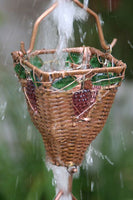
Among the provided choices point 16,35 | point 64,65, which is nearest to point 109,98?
point 64,65

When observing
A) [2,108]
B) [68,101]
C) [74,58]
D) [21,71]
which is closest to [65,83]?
[68,101]

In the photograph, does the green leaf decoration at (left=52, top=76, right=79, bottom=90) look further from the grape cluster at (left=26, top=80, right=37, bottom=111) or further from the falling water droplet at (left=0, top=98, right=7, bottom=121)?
the falling water droplet at (left=0, top=98, right=7, bottom=121)

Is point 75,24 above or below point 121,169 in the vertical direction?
above

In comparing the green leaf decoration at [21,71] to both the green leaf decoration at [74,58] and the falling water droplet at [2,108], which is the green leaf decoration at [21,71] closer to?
the green leaf decoration at [74,58]

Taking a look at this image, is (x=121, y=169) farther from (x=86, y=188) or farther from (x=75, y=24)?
(x=75, y=24)

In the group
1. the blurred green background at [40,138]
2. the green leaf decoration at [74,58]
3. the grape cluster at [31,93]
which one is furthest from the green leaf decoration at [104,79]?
the blurred green background at [40,138]

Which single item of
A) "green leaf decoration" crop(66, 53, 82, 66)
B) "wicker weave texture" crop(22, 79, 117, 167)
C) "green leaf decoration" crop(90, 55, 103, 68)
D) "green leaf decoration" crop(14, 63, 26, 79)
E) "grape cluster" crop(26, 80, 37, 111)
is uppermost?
"green leaf decoration" crop(66, 53, 82, 66)

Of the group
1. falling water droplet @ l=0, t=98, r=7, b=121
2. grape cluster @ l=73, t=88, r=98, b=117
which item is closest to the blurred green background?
falling water droplet @ l=0, t=98, r=7, b=121
